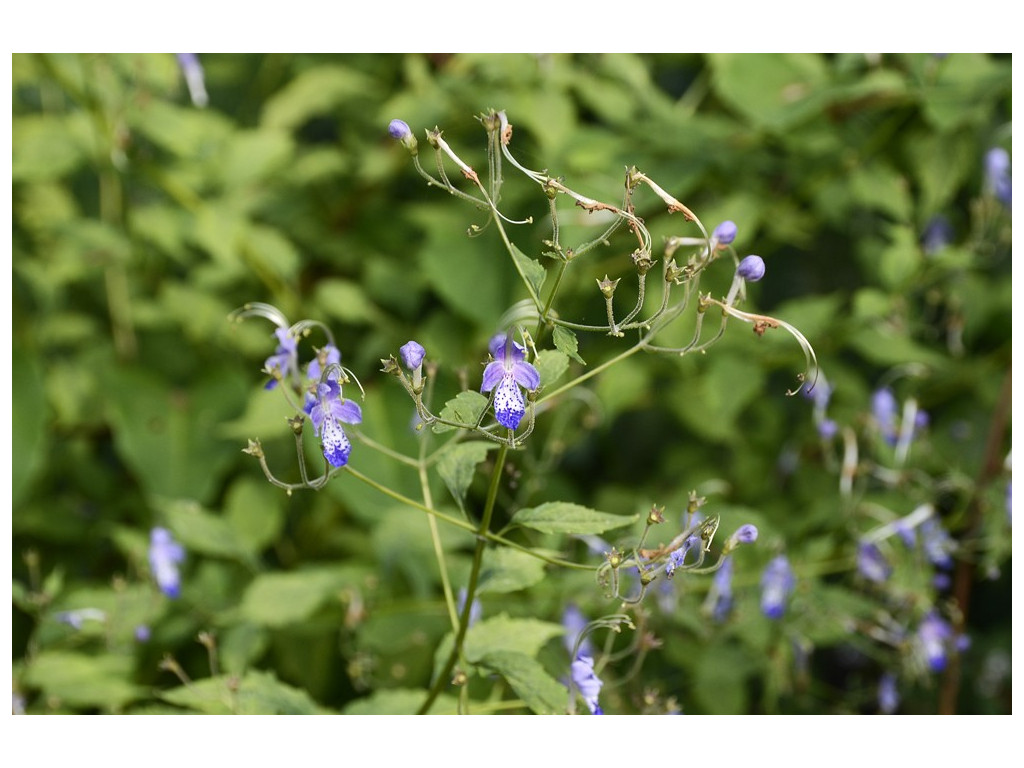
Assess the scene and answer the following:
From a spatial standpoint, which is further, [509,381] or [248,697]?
[248,697]

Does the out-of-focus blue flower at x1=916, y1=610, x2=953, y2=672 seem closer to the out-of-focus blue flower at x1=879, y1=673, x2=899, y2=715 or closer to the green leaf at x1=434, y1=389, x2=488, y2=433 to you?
the out-of-focus blue flower at x1=879, y1=673, x2=899, y2=715

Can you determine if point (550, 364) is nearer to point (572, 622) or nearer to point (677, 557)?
point (677, 557)

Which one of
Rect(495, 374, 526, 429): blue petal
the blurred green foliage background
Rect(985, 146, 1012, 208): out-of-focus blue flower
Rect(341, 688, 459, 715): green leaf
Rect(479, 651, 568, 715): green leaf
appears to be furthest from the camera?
Rect(985, 146, 1012, 208): out-of-focus blue flower

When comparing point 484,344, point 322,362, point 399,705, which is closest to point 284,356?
point 322,362

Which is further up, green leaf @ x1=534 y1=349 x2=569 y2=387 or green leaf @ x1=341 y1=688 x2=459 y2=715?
green leaf @ x1=534 y1=349 x2=569 y2=387

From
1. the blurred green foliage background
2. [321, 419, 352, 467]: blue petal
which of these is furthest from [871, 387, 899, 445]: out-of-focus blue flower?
[321, 419, 352, 467]: blue petal

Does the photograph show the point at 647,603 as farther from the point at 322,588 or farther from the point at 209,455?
the point at 209,455

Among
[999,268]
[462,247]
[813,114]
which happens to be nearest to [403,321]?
[462,247]
